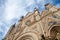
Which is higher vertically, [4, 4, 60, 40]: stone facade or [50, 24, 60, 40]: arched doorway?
[4, 4, 60, 40]: stone facade

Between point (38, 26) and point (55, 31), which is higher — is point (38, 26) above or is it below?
above

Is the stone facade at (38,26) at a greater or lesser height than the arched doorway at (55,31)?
greater

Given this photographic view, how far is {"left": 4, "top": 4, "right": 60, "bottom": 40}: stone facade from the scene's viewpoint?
14697mm

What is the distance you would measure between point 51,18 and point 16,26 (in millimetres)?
5014

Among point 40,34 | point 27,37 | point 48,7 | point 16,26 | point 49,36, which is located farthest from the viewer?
point 16,26

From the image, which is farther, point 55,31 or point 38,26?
point 38,26

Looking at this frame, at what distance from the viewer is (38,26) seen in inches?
658

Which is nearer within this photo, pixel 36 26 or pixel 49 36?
pixel 49 36

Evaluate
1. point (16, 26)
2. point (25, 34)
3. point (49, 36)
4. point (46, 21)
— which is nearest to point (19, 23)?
point (16, 26)

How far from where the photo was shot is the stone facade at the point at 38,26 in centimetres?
1470

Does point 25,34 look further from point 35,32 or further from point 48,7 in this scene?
point 48,7

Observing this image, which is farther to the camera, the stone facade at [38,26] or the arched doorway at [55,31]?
the stone facade at [38,26]

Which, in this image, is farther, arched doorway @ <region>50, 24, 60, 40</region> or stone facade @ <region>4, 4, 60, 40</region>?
stone facade @ <region>4, 4, 60, 40</region>

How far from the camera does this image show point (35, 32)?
16.2 metres
